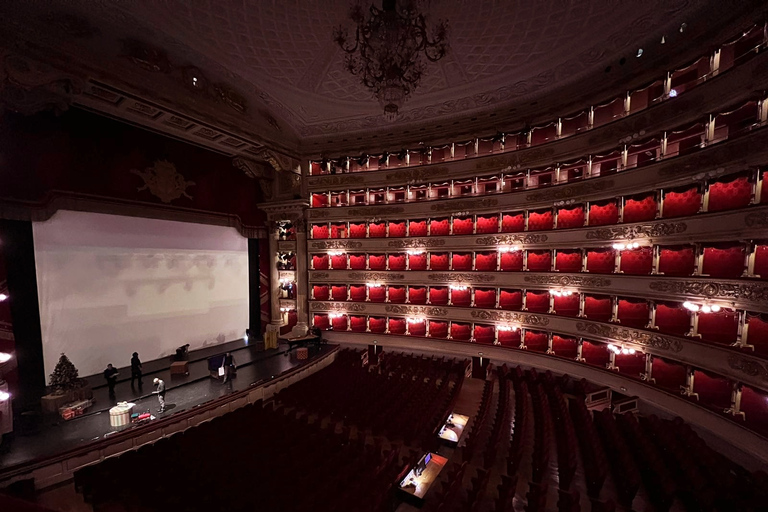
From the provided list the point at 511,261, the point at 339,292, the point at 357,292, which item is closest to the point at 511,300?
the point at 511,261

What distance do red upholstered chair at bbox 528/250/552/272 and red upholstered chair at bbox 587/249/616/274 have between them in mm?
1404

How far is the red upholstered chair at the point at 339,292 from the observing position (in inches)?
→ 681

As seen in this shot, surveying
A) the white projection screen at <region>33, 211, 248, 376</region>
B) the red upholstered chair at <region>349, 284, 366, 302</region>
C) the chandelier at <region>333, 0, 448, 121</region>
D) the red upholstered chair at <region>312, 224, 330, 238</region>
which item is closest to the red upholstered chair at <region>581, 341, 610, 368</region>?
the red upholstered chair at <region>349, 284, 366, 302</region>

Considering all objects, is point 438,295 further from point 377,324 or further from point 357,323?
point 357,323

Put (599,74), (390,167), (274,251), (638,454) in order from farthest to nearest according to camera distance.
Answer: (274,251), (390,167), (599,74), (638,454)

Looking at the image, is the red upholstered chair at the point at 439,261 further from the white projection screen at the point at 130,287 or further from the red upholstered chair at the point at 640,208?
the white projection screen at the point at 130,287

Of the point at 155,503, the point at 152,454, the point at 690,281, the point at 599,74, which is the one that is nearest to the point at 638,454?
the point at 690,281

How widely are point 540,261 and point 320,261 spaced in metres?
11.5

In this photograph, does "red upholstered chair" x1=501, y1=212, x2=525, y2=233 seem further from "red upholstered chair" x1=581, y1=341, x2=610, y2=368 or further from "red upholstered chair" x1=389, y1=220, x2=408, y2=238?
"red upholstered chair" x1=581, y1=341, x2=610, y2=368

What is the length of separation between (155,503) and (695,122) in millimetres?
15708

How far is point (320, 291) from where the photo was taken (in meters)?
17.6

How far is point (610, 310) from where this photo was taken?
11438mm

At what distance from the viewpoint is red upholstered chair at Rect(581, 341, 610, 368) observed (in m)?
11.5

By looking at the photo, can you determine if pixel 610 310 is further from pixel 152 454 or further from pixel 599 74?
pixel 152 454
